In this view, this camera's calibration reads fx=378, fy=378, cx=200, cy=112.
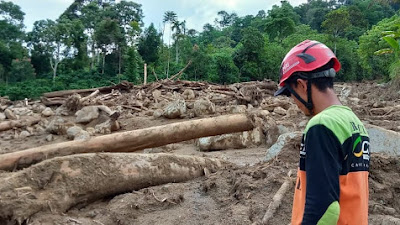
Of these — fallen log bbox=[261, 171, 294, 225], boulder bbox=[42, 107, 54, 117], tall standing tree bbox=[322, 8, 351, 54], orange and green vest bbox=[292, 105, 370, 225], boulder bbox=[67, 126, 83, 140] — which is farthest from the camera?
tall standing tree bbox=[322, 8, 351, 54]

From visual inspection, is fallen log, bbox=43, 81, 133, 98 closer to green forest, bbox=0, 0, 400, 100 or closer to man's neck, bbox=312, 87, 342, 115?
green forest, bbox=0, 0, 400, 100

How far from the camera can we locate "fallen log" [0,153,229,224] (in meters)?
3.59

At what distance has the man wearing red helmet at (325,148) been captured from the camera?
1371 millimetres

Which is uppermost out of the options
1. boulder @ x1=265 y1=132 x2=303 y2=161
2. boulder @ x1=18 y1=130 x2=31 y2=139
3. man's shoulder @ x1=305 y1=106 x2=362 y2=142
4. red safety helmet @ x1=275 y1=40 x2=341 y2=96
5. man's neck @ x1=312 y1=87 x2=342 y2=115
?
red safety helmet @ x1=275 y1=40 x2=341 y2=96

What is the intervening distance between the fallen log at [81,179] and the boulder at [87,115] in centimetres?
866

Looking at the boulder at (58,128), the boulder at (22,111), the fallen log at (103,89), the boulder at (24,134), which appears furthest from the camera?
the fallen log at (103,89)

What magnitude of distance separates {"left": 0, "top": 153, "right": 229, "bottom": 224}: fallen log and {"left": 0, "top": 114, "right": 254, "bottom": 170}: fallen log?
818mm

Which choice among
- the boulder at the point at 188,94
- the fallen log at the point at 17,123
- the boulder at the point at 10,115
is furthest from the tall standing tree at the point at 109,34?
the fallen log at the point at 17,123

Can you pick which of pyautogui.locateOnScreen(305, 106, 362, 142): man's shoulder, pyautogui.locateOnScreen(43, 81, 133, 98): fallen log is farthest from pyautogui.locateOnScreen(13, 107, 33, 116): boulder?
pyautogui.locateOnScreen(305, 106, 362, 142): man's shoulder

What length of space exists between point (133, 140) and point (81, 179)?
1470mm

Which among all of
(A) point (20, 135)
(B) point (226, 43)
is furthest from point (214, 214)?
(B) point (226, 43)

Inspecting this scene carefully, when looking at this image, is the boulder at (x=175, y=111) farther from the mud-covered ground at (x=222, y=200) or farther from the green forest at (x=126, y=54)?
the green forest at (x=126, y=54)

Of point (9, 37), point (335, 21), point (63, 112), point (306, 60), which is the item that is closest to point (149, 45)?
point (9, 37)

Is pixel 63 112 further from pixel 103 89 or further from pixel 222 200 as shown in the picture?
pixel 222 200
